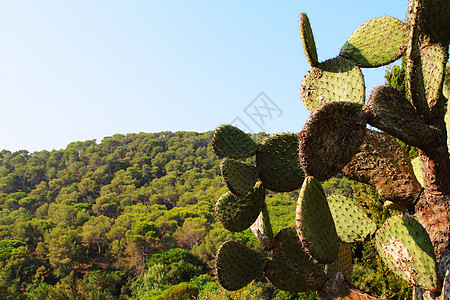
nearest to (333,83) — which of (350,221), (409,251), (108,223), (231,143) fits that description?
(231,143)

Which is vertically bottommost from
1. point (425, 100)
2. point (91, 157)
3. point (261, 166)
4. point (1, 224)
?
point (425, 100)

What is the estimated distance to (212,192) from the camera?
35.8m

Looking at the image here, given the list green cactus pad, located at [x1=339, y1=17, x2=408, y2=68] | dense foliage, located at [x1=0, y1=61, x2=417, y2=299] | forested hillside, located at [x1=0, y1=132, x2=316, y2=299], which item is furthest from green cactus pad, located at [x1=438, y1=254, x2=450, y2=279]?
forested hillside, located at [x1=0, y1=132, x2=316, y2=299]

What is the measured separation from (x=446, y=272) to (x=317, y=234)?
2.27 feet

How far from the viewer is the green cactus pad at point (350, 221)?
6.39ft

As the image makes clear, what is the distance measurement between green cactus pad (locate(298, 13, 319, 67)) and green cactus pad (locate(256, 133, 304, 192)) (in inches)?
15.4

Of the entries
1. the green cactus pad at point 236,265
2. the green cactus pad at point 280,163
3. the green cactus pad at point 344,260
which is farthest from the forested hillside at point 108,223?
the green cactus pad at point 280,163

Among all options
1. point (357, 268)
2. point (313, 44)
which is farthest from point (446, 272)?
point (357, 268)

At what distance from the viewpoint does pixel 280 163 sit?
70.6 inches

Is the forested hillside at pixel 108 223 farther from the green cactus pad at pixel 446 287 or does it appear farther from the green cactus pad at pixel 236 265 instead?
the green cactus pad at pixel 446 287

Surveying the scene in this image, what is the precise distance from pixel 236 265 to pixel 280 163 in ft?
1.90

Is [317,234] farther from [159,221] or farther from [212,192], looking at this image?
[212,192]

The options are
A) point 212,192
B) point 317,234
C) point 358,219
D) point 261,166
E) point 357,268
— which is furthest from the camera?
point 212,192

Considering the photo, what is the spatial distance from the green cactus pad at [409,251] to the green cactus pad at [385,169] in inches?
5.5
